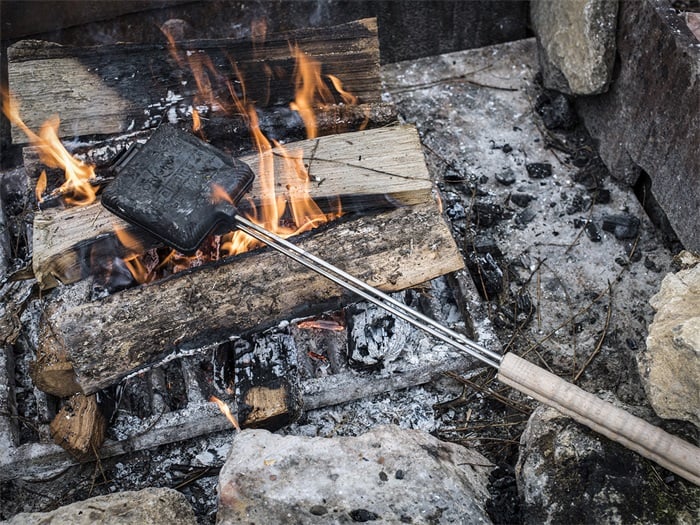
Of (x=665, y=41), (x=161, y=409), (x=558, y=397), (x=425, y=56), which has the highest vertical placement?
(x=665, y=41)

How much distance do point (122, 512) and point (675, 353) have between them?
6.80ft

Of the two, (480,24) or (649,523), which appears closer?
(649,523)

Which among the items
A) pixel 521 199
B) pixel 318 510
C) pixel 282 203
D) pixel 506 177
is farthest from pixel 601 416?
pixel 506 177

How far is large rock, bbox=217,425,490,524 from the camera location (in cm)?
227

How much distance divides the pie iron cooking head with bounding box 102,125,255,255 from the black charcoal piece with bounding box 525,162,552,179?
1.93 metres

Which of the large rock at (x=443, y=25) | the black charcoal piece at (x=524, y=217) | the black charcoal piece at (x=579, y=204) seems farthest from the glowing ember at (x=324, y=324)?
the large rock at (x=443, y=25)

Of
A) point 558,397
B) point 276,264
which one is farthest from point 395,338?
point 558,397

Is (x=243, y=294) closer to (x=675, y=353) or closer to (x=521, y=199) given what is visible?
(x=675, y=353)

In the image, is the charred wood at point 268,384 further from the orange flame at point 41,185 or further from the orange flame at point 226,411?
the orange flame at point 41,185

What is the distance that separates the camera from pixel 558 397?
231 centimetres

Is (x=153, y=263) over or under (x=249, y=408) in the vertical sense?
over

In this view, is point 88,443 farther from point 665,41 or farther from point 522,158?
point 665,41

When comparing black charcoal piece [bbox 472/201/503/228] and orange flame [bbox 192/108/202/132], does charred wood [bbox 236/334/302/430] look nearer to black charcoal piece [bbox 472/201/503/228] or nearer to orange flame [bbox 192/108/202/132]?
orange flame [bbox 192/108/202/132]

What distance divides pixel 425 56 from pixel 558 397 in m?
3.20
